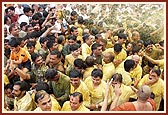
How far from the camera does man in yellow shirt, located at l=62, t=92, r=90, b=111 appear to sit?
484 centimetres

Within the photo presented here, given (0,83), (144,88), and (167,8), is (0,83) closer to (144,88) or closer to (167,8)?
(144,88)

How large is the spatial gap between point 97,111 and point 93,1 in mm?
1167

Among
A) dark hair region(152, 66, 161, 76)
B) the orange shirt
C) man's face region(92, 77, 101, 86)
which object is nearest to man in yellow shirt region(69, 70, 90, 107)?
man's face region(92, 77, 101, 86)

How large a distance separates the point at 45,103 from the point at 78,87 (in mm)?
382

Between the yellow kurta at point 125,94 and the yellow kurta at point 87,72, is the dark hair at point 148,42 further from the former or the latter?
the yellow kurta at point 87,72

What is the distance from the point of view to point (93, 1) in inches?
198

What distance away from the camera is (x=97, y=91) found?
4.92 m

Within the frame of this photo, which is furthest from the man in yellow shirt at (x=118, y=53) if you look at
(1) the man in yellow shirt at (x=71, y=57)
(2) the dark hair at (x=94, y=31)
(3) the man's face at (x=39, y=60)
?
(3) the man's face at (x=39, y=60)

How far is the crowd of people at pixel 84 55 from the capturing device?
4914 millimetres

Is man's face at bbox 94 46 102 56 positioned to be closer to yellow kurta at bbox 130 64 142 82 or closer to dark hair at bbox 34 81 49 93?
yellow kurta at bbox 130 64 142 82

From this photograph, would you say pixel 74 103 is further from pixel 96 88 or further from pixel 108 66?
pixel 108 66

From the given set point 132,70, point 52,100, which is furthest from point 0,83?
point 132,70

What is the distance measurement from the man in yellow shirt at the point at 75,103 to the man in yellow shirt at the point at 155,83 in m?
0.64

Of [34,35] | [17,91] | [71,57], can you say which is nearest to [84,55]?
[71,57]
